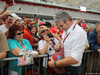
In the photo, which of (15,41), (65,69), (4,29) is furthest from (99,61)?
(4,29)

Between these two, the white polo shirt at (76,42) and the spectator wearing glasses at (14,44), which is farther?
the spectator wearing glasses at (14,44)

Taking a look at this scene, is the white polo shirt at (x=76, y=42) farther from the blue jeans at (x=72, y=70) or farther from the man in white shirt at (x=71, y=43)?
the blue jeans at (x=72, y=70)

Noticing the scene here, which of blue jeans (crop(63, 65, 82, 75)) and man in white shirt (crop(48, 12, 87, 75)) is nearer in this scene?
man in white shirt (crop(48, 12, 87, 75))

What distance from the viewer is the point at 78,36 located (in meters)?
1.02


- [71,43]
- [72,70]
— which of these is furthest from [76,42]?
[72,70]

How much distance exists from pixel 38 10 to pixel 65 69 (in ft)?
51.5

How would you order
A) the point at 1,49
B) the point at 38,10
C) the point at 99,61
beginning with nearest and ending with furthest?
1. the point at 1,49
2. the point at 99,61
3. the point at 38,10

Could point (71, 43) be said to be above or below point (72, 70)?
above

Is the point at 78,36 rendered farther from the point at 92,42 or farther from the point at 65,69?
the point at 92,42

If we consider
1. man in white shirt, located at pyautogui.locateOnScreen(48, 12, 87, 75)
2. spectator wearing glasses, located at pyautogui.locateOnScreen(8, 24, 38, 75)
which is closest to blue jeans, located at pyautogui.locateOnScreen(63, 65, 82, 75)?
man in white shirt, located at pyautogui.locateOnScreen(48, 12, 87, 75)

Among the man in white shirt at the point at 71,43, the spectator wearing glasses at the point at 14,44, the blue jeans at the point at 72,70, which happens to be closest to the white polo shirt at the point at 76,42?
the man in white shirt at the point at 71,43

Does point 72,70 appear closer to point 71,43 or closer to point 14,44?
point 71,43

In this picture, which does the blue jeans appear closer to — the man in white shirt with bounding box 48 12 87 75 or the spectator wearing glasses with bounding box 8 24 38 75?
the man in white shirt with bounding box 48 12 87 75

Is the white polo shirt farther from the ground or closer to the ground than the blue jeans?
farther from the ground
